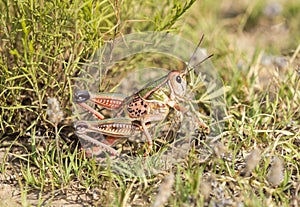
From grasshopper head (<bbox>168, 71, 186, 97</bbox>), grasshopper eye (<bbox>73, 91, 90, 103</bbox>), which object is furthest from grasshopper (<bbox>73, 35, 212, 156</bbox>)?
grasshopper eye (<bbox>73, 91, 90, 103</bbox>)

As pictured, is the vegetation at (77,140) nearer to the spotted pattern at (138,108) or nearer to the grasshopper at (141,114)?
the grasshopper at (141,114)

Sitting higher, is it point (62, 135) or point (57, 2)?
point (57, 2)

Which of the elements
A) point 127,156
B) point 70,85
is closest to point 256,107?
point 127,156

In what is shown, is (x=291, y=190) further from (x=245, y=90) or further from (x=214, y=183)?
(x=245, y=90)

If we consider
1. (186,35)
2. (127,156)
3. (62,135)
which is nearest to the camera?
(127,156)

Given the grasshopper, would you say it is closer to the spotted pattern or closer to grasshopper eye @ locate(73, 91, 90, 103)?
the spotted pattern
